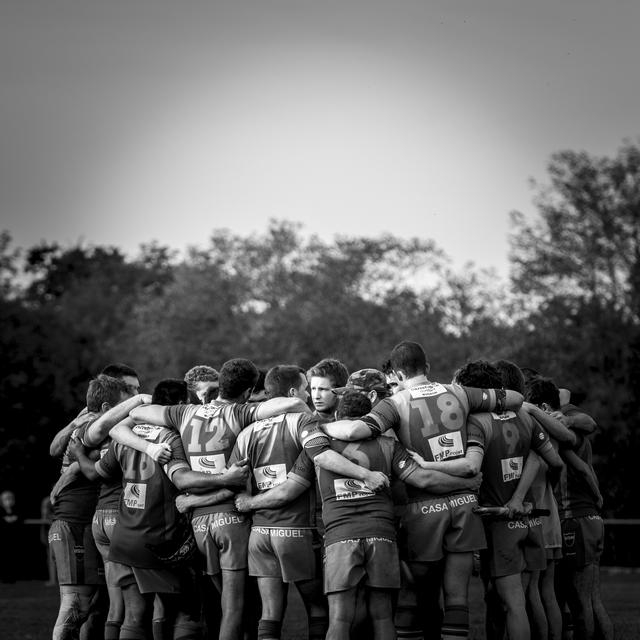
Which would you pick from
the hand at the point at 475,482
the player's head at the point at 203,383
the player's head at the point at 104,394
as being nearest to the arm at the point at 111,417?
the player's head at the point at 104,394

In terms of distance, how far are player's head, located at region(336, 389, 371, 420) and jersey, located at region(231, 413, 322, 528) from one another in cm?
22

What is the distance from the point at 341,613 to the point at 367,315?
42.0m

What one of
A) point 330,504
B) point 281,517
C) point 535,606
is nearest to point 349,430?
point 330,504

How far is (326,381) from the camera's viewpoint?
9250 mm

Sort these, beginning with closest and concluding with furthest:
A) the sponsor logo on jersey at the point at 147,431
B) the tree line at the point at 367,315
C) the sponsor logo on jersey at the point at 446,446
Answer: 1. the sponsor logo on jersey at the point at 446,446
2. the sponsor logo on jersey at the point at 147,431
3. the tree line at the point at 367,315

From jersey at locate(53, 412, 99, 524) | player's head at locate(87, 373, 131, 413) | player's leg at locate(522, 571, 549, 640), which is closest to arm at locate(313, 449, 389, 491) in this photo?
→ player's leg at locate(522, 571, 549, 640)

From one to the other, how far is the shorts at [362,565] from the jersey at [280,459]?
0.51 m

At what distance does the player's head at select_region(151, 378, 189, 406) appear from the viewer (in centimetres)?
914

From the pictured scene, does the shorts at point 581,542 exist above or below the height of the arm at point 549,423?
below

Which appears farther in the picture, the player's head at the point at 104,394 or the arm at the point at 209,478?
the player's head at the point at 104,394

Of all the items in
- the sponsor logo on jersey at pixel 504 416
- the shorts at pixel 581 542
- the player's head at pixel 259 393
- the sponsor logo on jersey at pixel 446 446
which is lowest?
the shorts at pixel 581 542

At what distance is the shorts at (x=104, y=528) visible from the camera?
31.0 feet

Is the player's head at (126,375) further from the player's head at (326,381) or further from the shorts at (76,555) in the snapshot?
the player's head at (326,381)

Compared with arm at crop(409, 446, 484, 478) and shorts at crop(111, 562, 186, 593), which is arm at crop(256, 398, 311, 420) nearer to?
arm at crop(409, 446, 484, 478)
